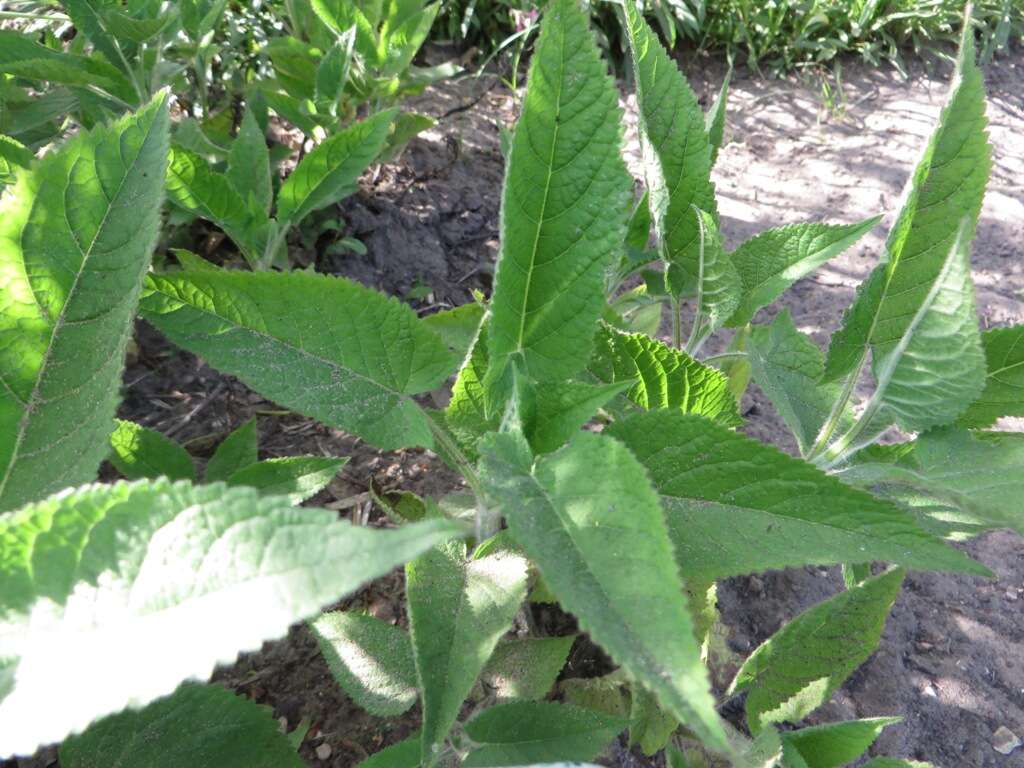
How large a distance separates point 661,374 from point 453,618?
1.60 feet

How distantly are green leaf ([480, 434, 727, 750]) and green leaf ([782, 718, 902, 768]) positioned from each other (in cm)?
61

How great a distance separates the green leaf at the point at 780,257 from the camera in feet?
4.72

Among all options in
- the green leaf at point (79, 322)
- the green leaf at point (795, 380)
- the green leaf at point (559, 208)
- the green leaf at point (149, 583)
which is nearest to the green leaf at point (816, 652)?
the green leaf at point (795, 380)

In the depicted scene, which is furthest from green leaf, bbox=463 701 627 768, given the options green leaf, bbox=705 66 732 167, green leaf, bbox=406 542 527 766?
green leaf, bbox=705 66 732 167

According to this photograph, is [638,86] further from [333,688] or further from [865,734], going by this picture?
[333,688]

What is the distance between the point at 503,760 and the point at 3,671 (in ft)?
2.29

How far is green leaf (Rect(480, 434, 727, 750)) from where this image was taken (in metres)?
0.70

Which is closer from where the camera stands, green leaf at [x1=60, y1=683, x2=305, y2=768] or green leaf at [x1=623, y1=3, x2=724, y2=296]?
green leaf at [x1=60, y1=683, x2=305, y2=768]

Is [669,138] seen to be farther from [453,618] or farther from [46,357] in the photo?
[46,357]

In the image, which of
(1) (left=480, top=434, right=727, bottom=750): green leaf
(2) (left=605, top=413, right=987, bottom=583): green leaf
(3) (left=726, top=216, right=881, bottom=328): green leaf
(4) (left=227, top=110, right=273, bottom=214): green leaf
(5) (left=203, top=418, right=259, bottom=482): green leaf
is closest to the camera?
(1) (left=480, top=434, right=727, bottom=750): green leaf

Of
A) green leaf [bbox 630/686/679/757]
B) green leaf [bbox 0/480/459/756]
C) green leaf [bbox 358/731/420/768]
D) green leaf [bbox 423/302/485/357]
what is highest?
green leaf [bbox 0/480/459/756]

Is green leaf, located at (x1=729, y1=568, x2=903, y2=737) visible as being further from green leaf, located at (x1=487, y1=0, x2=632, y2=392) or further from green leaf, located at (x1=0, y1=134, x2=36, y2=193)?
green leaf, located at (x1=0, y1=134, x2=36, y2=193)

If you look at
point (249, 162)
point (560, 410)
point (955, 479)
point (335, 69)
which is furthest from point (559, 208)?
point (335, 69)

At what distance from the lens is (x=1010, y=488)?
109 cm
